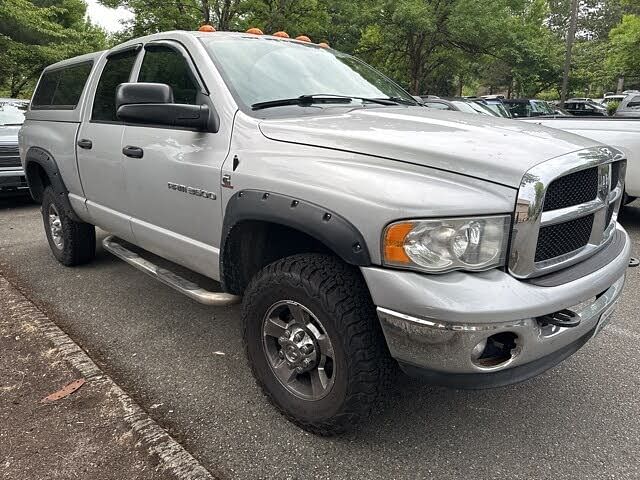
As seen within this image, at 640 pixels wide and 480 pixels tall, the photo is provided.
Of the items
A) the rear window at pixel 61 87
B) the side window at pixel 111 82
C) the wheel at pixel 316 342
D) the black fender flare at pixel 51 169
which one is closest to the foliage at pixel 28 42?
the rear window at pixel 61 87

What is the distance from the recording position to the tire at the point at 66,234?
455 centimetres

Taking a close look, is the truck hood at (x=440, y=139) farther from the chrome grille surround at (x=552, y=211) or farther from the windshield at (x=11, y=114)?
the windshield at (x=11, y=114)

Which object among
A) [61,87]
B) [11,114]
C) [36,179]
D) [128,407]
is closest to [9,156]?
[11,114]

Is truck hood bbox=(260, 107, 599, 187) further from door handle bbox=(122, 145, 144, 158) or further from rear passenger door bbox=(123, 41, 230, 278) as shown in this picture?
door handle bbox=(122, 145, 144, 158)

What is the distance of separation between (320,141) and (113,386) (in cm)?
174

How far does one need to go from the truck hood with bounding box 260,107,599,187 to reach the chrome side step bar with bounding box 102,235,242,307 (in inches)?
37.0

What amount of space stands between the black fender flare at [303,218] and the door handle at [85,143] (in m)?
1.86

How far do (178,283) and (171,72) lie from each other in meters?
1.31

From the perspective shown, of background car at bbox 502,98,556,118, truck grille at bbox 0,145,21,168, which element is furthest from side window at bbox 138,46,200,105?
background car at bbox 502,98,556,118

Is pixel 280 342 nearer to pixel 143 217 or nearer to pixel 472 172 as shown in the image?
pixel 472 172

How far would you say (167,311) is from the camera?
12.5ft

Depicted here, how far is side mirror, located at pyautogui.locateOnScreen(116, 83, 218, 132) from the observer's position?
2.61m

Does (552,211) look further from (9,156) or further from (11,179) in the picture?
(9,156)

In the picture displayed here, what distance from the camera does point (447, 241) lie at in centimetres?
187
